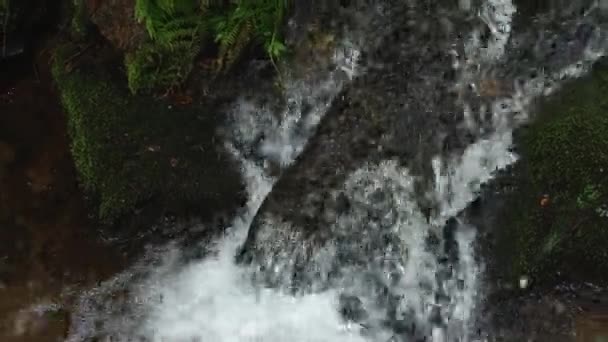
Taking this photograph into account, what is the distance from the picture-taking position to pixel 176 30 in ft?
15.3

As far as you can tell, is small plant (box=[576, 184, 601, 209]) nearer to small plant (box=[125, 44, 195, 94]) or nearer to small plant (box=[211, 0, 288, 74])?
small plant (box=[211, 0, 288, 74])

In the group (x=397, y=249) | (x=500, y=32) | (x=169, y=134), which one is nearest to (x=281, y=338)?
(x=397, y=249)

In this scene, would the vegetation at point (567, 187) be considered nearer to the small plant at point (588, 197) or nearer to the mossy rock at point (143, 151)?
the small plant at point (588, 197)

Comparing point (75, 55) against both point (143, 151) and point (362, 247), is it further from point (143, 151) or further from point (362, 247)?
point (362, 247)

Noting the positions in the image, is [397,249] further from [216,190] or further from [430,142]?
[216,190]

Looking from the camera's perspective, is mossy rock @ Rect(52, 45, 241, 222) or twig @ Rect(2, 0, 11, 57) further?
twig @ Rect(2, 0, 11, 57)

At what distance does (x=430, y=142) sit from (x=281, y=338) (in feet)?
5.82

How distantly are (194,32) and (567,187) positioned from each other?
9.13 ft

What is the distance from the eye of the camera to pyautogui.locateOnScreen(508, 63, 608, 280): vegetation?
4.66 metres

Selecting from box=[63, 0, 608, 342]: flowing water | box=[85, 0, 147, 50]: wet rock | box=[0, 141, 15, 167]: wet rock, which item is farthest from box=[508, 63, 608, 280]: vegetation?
box=[0, 141, 15, 167]: wet rock

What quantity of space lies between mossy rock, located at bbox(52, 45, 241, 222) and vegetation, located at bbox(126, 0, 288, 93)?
0.24 metres

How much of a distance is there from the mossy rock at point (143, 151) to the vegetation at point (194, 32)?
0.24 meters

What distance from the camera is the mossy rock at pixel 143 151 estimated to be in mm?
4977

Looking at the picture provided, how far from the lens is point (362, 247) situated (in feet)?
16.5
